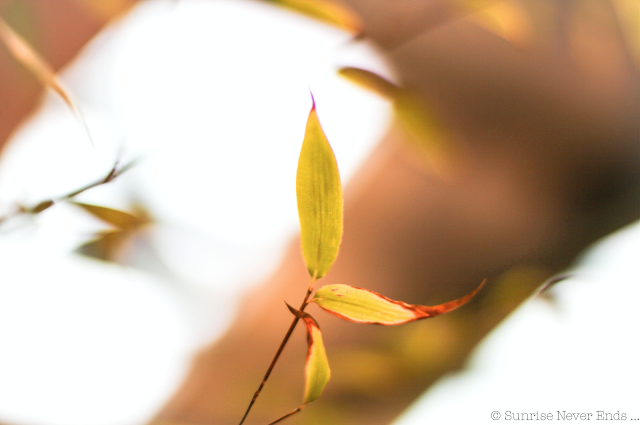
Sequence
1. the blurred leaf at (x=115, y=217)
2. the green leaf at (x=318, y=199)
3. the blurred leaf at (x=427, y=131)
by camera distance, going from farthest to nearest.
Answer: the blurred leaf at (x=427, y=131), the blurred leaf at (x=115, y=217), the green leaf at (x=318, y=199)

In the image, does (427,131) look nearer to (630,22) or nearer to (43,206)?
(630,22)

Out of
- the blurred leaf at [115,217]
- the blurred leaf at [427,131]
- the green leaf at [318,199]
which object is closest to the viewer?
the green leaf at [318,199]

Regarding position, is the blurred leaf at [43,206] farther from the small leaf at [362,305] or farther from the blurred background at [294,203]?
the small leaf at [362,305]

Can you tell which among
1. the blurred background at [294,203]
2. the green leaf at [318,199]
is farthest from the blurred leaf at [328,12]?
the green leaf at [318,199]

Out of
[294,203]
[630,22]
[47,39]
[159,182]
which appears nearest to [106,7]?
[47,39]

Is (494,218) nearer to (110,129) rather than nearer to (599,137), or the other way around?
(599,137)
